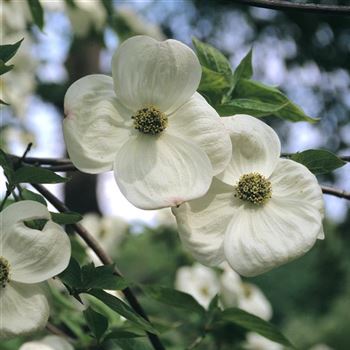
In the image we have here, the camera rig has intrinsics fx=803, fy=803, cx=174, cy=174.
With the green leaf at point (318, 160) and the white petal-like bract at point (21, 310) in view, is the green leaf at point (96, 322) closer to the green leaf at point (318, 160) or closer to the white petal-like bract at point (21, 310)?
the white petal-like bract at point (21, 310)

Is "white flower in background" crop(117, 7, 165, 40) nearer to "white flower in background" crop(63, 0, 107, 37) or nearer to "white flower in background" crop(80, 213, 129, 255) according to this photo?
"white flower in background" crop(63, 0, 107, 37)

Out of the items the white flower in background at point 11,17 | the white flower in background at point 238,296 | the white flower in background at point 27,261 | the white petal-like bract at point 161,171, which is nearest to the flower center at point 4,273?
the white flower in background at point 27,261

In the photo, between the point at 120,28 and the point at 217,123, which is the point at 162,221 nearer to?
the point at 120,28

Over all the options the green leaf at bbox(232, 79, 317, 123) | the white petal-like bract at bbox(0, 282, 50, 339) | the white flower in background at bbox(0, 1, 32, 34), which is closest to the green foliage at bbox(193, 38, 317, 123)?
the green leaf at bbox(232, 79, 317, 123)

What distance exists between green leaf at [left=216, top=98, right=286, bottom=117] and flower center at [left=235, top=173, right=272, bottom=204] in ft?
0.25

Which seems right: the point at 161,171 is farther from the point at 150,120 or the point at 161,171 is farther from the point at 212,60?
the point at 212,60

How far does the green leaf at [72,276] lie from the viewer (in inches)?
23.9

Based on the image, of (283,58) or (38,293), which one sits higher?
(38,293)

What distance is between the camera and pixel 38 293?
22.9 inches

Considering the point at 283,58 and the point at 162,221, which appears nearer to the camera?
the point at 162,221

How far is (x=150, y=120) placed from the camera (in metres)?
0.62

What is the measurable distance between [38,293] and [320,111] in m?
3.98

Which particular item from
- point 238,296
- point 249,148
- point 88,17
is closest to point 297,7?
point 249,148

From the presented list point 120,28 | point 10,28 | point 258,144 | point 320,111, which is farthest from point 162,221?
point 320,111
